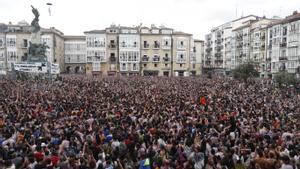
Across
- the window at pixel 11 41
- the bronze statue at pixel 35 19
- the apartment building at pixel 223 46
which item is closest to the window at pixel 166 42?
the apartment building at pixel 223 46

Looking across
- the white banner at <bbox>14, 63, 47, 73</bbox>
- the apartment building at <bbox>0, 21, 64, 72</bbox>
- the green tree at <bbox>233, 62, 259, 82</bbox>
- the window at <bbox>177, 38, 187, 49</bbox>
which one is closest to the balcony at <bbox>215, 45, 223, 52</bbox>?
the window at <bbox>177, 38, 187, 49</bbox>

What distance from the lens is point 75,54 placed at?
98375 mm

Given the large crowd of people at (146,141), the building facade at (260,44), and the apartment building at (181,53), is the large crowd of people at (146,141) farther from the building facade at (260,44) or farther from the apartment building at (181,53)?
the apartment building at (181,53)

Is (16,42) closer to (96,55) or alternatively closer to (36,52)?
(96,55)

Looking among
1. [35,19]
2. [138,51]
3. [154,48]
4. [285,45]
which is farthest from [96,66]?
[285,45]

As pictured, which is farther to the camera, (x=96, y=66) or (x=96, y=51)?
(x=96, y=66)

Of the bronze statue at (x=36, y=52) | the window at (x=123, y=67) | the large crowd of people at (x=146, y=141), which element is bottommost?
the large crowd of people at (x=146, y=141)

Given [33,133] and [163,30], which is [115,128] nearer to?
[33,133]

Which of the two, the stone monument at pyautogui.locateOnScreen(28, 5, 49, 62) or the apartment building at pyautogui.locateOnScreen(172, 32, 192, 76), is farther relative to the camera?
the apartment building at pyautogui.locateOnScreen(172, 32, 192, 76)

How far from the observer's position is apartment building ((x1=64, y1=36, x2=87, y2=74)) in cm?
9788

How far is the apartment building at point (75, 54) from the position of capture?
97.9 m

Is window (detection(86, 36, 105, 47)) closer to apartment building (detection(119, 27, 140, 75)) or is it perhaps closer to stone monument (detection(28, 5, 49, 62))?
apartment building (detection(119, 27, 140, 75))

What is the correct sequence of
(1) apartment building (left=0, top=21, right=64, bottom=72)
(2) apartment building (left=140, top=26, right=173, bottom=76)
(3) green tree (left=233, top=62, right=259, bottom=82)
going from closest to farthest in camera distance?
(3) green tree (left=233, top=62, right=259, bottom=82) → (1) apartment building (left=0, top=21, right=64, bottom=72) → (2) apartment building (left=140, top=26, right=173, bottom=76)

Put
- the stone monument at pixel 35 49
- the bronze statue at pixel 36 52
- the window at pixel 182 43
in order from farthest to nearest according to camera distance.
A: 1. the window at pixel 182 43
2. the bronze statue at pixel 36 52
3. the stone monument at pixel 35 49
